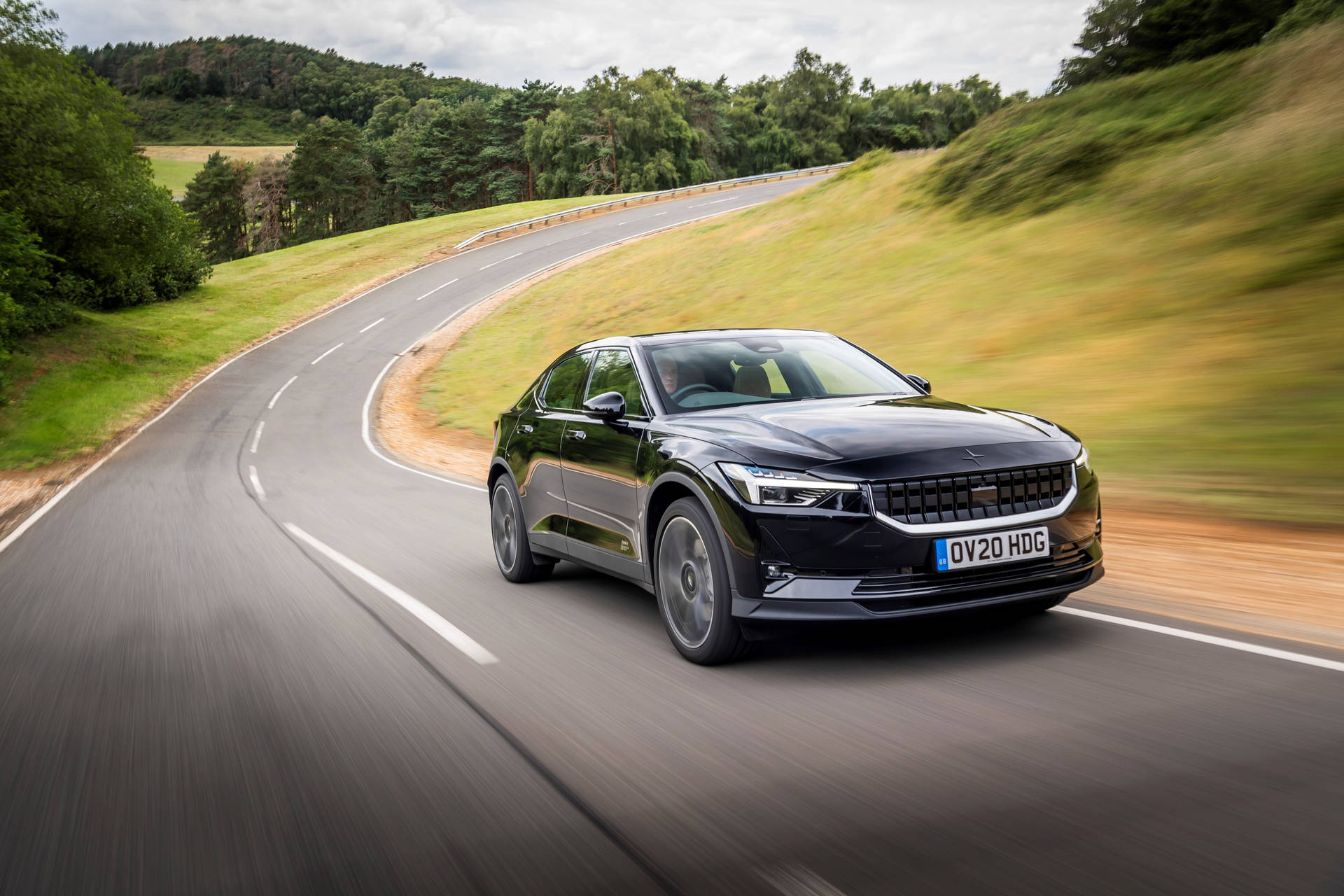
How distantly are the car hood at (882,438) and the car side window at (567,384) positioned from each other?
58.6 inches

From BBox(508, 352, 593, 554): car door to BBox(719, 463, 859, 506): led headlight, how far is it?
223cm

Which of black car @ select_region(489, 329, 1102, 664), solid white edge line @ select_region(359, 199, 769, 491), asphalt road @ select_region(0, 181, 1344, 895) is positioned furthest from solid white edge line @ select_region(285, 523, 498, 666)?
solid white edge line @ select_region(359, 199, 769, 491)

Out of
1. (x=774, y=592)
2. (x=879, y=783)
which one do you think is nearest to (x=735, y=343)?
(x=774, y=592)

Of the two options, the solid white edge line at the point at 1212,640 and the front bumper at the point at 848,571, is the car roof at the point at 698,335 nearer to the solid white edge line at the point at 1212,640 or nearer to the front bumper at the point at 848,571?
the front bumper at the point at 848,571

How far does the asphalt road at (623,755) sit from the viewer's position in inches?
116

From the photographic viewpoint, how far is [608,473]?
19.5ft

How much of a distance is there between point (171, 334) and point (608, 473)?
39.1 metres

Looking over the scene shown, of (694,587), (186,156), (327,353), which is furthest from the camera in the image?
(186,156)

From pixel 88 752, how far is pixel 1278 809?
→ 13.9 ft

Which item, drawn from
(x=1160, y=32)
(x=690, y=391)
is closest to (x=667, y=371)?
(x=690, y=391)

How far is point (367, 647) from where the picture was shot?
5820 millimetres

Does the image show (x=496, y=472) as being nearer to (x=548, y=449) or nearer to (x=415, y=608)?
(x=548, y=449)

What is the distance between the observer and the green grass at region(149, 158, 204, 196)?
117 meters

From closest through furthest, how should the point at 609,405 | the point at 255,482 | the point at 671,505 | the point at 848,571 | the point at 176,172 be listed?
the point at 848,571 < the point at 671,505 < the point at 609,405 < the point at 255,482 < the point at 176,172
